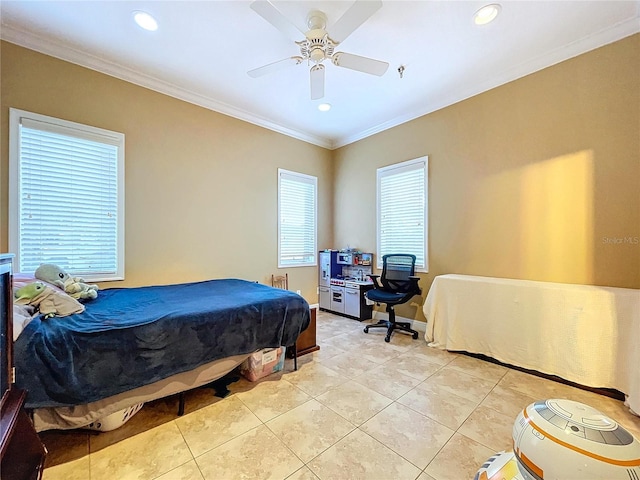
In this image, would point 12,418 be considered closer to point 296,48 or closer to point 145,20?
point 145,20

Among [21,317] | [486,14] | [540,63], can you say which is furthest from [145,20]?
[540,63]

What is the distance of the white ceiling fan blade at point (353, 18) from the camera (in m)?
1.68

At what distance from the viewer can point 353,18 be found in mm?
1841

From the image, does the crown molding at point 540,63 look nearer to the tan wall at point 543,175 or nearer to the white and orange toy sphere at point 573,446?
the tan wall at point 543,175

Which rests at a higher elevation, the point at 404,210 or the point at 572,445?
the point at 404,210

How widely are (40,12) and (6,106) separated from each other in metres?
0.83

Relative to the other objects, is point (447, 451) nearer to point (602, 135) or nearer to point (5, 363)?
point (5, 363)

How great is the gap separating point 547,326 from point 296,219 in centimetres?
339

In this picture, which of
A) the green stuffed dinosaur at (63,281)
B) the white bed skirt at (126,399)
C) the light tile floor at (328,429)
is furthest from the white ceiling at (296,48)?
the light tile floor at (328,429)

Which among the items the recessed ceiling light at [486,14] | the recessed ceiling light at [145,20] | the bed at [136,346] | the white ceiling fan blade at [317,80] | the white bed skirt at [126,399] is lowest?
the white bed skirt at [126,399]

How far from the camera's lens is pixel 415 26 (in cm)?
226

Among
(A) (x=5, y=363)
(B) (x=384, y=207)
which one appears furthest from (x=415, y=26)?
(A) (x=5, y=363)

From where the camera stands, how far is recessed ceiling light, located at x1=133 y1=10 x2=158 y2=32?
214 centimetres

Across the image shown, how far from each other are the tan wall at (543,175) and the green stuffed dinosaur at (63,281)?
3.59m
